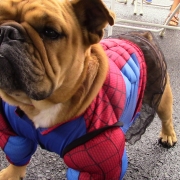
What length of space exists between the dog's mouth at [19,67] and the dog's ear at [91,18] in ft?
0.69

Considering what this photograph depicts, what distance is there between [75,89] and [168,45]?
2.28 m

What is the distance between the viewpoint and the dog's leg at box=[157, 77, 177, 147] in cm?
162

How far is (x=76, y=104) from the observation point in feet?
3.67

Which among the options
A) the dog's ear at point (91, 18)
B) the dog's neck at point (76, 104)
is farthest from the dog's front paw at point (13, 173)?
the dog's ear at point (91, 18)

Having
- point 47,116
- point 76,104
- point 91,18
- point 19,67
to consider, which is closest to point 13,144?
point 47,116

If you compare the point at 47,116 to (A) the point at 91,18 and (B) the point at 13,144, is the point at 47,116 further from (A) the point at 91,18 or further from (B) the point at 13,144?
(A) the point at 91,18

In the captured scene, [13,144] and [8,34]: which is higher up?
[8,34]

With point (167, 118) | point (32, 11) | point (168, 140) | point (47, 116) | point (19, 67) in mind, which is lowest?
point (168, 140)

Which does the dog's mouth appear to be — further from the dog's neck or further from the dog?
the dog's neck

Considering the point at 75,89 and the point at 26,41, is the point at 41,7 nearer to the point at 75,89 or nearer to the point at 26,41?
the point at 26,41

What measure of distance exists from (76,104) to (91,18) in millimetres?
279

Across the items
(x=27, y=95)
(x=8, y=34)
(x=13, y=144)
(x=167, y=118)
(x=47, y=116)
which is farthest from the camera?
(x=167, y=118)

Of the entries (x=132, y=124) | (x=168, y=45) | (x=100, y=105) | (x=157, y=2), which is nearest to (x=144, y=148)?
(x=132, y=124)

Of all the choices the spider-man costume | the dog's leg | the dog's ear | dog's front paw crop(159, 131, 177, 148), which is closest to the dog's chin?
the spider-man costume
